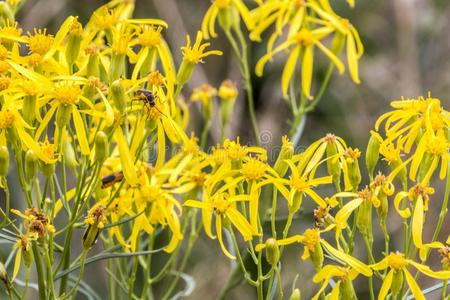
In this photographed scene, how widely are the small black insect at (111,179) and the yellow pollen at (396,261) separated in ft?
1.72

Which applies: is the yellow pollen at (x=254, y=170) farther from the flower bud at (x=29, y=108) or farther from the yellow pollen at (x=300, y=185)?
the flower bud at (x=29, y=108)

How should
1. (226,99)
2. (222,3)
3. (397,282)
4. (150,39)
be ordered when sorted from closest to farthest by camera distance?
(397,282)
(150,39)
(222,3)
(226,99)

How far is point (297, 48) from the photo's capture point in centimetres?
143

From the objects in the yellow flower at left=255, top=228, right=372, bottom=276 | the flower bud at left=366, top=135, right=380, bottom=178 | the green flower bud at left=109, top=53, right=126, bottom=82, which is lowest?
the yellow flower at left=255, top=228, right=372, bottom=276

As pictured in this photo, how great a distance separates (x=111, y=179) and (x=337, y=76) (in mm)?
2695

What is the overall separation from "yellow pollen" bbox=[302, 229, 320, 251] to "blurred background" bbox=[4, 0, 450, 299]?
203 centimetres

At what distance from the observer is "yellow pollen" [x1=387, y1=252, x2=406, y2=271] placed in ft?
4.32

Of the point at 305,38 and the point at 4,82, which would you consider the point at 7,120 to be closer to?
the point at 4,82

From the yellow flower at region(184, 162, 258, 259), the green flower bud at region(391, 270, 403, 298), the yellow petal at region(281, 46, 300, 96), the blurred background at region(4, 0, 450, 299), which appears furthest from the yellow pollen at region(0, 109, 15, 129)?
the blurred background at region(4, 0, 450, 299)

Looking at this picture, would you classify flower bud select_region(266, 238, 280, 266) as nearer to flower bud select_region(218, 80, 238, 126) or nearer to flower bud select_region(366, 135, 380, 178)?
flower bud select_region(366, 135, 380, 178)

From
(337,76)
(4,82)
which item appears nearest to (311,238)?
(4,82)

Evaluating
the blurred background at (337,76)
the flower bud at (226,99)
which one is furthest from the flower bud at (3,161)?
the blurred background at (337,76)

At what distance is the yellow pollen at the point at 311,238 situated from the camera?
1363 mm

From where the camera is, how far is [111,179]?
1583 mm
